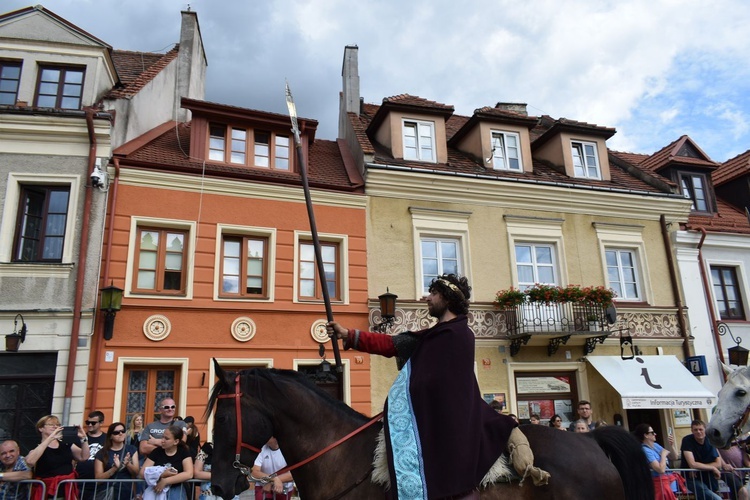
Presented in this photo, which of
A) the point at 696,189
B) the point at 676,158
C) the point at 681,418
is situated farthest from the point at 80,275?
the point at 696,189

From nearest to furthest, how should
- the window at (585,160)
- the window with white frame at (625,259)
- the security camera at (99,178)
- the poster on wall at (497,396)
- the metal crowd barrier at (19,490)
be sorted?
the metal crowd barrier at (19,490)
the security camera at (99,178)
the poster on wall at (497,396)
the window with white frame at (625,259)
the window at (585,160)

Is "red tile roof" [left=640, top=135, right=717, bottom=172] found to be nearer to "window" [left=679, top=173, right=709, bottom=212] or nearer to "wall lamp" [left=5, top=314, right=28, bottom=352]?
"window" [left=679, top=173, right=709, bottom=212]

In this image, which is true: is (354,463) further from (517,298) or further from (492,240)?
(492,240)

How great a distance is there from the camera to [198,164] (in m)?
13.1

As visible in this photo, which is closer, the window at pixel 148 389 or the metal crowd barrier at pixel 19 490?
the metal crowd barrier at pixel 19 490

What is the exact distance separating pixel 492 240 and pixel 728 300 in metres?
7.55

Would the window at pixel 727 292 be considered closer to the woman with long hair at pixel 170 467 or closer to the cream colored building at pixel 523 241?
the cream colored building at pixel 523 241

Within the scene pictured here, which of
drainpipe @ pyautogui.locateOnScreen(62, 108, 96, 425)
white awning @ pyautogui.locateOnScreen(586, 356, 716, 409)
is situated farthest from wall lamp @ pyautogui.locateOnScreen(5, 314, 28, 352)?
white awning @ pyautogui.locateOnScreen(586, 356, 716, 409)

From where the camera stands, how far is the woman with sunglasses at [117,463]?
6.61m

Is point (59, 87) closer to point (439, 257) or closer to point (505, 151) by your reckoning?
point (439, 257)

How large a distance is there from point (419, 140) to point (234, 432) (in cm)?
1299

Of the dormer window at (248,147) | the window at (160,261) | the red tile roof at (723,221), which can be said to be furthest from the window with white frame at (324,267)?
the red tile roof at (723,221)

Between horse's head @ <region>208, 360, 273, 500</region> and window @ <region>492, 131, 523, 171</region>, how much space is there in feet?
44.3

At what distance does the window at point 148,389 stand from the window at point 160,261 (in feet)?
5.52
